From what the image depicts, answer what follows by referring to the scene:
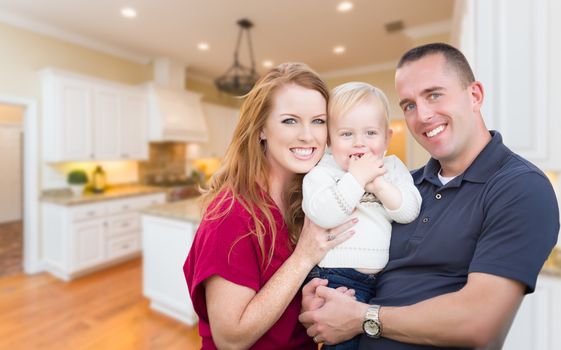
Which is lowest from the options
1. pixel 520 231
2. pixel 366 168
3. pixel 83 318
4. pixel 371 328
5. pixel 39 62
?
pixel 83 318

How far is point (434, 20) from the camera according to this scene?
155 inches

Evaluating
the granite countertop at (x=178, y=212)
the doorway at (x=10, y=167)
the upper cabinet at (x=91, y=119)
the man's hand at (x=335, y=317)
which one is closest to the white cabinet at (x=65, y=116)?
the upper cabinet at (x=91, y=119)

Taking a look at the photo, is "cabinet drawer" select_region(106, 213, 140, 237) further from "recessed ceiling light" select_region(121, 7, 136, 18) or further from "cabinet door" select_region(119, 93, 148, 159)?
"recessed ceiling light" select_region(121, 7, 136, 18)

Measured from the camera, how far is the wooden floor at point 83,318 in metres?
2.60

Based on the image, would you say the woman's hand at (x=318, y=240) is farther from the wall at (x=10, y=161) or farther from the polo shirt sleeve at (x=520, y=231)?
the wall at (x=10, y=161)

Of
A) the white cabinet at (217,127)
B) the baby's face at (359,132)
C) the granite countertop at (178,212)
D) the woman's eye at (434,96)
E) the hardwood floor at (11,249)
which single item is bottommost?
the hardwood floor at (11,249)

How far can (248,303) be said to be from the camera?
0.93 meters

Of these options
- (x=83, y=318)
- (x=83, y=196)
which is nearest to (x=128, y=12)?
(x=83, y=196)

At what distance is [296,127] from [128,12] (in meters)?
3.60

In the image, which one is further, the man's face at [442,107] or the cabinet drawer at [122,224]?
the cabinet drawer at [122,224]

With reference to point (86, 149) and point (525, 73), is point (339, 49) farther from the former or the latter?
point (86, 149)

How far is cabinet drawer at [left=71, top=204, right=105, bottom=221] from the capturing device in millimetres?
3912

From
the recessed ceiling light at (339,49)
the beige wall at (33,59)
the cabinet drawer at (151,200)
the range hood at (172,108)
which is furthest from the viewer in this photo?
the range hood at (172,108)

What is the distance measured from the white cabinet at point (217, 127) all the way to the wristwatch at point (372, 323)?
588 cm
